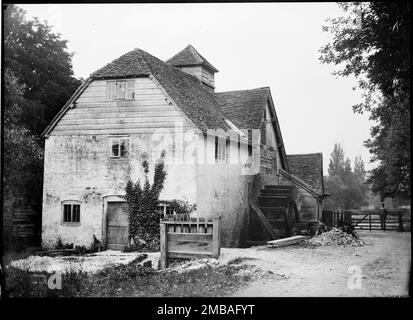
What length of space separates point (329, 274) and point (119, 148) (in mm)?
6496

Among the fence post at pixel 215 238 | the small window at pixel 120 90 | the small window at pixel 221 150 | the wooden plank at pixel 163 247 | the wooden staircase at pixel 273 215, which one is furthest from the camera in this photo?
the wooden staircase at pixel 273 215

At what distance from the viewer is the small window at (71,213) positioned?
10914mm

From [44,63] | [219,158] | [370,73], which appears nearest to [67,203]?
[44,63]

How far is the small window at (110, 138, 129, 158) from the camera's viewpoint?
10945mm

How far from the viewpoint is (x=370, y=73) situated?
360 inches

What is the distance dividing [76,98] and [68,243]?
4.09 metres

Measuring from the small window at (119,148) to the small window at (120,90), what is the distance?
119cm

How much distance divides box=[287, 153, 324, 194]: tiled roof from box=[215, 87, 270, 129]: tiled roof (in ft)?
18.2

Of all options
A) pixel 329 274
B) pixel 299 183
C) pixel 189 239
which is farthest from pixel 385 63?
pixel 299 183

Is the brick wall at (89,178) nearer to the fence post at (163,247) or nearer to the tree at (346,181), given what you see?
the fence post at (163,247)

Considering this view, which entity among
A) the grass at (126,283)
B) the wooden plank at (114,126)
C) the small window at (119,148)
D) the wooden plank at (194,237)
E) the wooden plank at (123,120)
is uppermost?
the wooden plank at (123,120)

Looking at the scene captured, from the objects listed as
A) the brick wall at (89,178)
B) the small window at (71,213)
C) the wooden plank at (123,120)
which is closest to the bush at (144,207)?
the brick wall at (89,178)

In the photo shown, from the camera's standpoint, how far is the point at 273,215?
51.8 feet

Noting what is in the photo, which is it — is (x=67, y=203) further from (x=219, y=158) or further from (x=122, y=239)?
(x=219, y=158)
